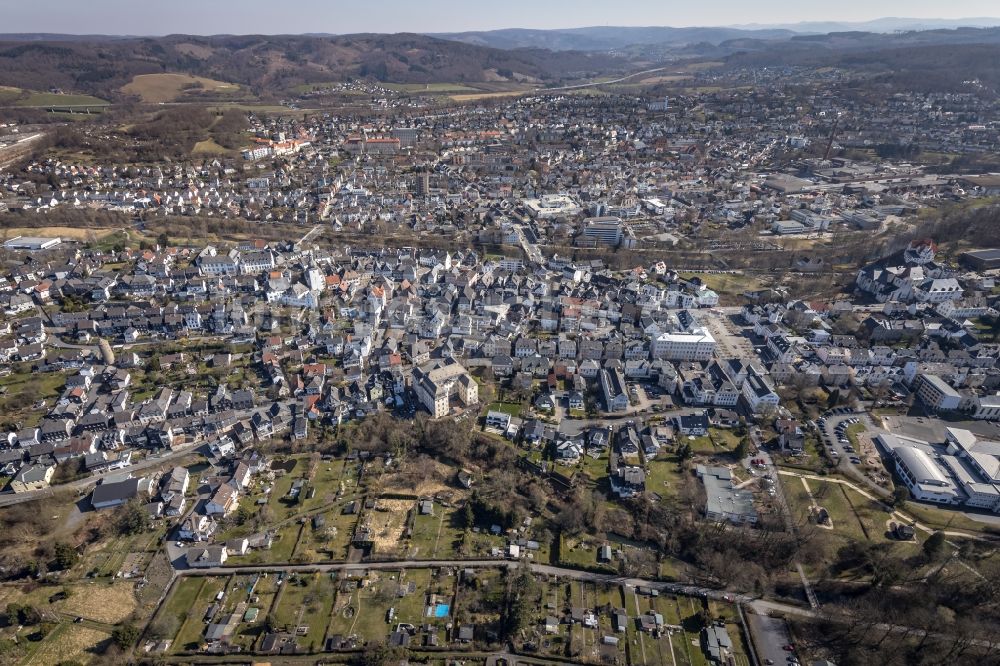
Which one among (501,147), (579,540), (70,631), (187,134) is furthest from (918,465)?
(187,134)

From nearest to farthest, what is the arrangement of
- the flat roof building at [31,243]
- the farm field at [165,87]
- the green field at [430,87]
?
the flat roof building at [31,243] < the farm field at [165,87] < the green field at [430,87]

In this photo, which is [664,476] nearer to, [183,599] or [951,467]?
[951,467]

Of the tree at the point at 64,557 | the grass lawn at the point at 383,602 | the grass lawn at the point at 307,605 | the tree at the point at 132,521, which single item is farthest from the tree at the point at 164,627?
the grass lawn at the point at 383,602

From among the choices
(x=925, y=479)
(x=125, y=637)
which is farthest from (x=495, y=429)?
(x=925, y=479)

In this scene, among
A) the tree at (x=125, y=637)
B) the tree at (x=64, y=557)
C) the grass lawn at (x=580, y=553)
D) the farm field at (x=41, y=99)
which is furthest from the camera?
the farm field at (x=41, y=99)

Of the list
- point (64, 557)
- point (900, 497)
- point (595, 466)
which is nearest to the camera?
point (64, 557)

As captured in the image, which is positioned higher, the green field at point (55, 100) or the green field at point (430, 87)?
the green field at point (430, 87)

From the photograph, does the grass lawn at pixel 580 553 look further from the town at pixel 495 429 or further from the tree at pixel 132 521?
the tree at pixel 132 521
